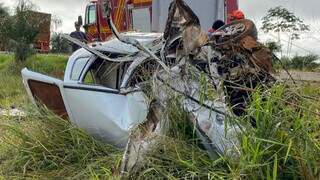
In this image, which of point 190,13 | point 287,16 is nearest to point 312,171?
point 287,16

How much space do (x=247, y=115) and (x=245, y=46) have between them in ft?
4.28

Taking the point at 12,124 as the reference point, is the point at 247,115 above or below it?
above

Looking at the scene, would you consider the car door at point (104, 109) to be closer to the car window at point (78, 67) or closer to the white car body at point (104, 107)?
the white car body at point (104, 107)

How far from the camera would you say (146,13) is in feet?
48.1

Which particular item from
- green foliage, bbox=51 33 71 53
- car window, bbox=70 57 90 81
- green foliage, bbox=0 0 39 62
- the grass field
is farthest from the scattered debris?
green foliage, bbox=51 33 71 53

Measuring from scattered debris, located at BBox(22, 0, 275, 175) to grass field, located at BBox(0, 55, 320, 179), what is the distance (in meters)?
0.12

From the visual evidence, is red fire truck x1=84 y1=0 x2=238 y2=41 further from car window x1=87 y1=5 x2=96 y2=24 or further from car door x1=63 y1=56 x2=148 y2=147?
car door x1=63 y1=56 x2=148 y2=147

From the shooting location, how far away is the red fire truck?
44.2 feet

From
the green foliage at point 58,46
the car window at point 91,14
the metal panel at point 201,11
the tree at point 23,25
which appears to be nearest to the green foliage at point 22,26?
the tree at point 23,25

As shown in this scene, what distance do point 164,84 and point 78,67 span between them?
1647 millimetres

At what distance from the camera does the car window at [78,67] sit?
6281 mm

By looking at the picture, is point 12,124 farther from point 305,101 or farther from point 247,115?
point 305,101

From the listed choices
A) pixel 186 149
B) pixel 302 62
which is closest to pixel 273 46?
pixel 302 62

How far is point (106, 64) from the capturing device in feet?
21.7
